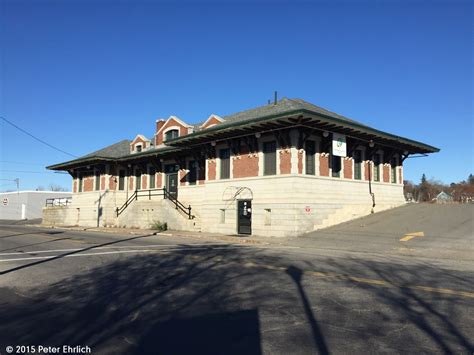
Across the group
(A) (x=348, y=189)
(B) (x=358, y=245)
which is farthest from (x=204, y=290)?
(A) (x=348, y=189)

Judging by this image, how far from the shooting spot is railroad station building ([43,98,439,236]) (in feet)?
75.1

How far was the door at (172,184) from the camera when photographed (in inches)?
1344

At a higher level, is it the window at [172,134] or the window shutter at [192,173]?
the window at [172,134]

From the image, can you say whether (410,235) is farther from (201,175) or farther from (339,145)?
(201,175)

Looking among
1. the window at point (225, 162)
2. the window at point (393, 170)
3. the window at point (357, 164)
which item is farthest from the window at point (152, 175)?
the window at point (393, 170)

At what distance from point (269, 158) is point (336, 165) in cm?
462

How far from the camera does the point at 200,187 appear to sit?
3119cm

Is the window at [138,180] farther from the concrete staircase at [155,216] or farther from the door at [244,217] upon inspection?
the door at [244,217]

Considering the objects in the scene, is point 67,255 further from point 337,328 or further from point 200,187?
point 200,187

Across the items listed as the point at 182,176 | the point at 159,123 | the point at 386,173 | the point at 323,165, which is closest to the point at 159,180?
the point at 182,176

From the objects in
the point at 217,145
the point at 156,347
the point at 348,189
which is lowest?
the point at 156,347

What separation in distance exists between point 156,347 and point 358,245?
48.6 ft

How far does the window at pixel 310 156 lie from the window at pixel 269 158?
1.94 m

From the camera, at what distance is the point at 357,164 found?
1094 inches
